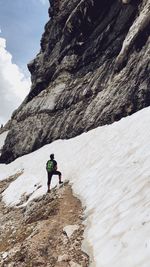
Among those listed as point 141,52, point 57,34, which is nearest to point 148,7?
point 141,52

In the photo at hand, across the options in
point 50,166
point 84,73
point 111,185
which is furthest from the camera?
point 84,73

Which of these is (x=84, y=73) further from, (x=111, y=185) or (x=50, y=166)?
(x=111, y=185)

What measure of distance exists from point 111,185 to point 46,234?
14.6 ft

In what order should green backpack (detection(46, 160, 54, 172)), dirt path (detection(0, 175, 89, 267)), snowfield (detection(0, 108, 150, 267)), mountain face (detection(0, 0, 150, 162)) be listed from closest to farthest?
snowfield (detection(0, 108, 150, 267))
dirt path (detection(0, 175, 89, 267))
green backpack (detection(46, 160, 54, 172))
mountain face (detection(0, 0, 150, 162))

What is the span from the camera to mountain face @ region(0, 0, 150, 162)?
37.1 metres

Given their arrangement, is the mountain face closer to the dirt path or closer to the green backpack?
the green backpack

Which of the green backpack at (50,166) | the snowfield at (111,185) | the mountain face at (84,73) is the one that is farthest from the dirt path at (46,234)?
→ the mountain face at (84,73)

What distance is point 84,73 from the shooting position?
4712cm

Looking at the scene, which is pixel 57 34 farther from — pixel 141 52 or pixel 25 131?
pixel 141 52

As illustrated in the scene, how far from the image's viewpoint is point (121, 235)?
13.0 metres

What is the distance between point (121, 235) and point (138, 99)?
22557 mm

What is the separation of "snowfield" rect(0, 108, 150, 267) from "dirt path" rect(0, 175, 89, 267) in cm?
58

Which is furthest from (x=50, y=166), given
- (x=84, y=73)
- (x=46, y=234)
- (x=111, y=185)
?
(x=84, y=73)

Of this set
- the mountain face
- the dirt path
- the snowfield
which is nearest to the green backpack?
the snowfield
